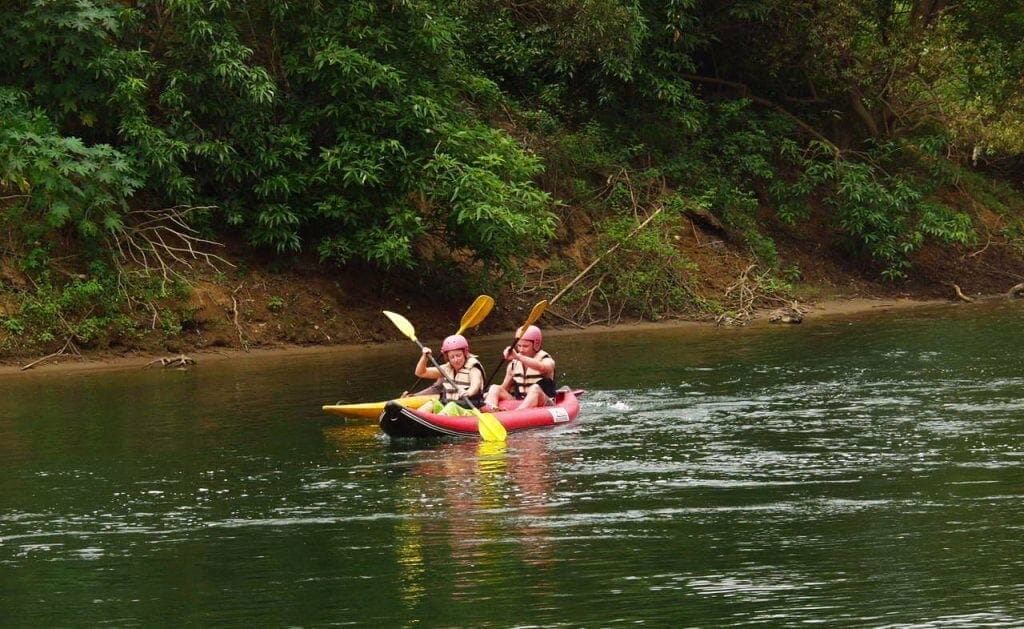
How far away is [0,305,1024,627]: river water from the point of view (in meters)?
7.57

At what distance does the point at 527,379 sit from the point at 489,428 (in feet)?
5.01

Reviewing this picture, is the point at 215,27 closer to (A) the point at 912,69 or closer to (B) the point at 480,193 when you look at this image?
(B) the point at 480,193

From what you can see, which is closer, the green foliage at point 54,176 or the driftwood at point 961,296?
the green foliage at point 54,176

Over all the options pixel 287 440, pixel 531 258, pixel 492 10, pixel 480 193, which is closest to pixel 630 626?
pixel 287 440

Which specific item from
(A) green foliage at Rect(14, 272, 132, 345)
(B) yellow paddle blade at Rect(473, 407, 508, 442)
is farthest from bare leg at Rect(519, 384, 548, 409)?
(A) green foliage at Rect(14, 272, 132, 345)

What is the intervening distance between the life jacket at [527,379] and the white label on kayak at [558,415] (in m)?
0.45

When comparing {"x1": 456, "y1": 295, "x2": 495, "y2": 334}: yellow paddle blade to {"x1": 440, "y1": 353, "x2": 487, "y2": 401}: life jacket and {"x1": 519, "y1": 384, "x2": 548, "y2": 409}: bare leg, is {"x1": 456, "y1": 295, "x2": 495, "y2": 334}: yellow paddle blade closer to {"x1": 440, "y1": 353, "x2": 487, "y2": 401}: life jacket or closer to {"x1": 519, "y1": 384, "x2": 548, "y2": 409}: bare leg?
{"x1": 440, "y1": 353, "x2": 487, "y2": 401}: life jacket

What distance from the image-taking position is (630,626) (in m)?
7.02

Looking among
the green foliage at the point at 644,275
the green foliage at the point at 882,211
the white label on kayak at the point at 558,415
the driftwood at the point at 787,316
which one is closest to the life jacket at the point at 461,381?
the white label on kayak at the point at 558,415

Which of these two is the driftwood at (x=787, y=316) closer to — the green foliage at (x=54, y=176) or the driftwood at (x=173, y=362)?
the driftwood at (x=173, y=362)

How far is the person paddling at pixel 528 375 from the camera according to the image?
14633 millimetres

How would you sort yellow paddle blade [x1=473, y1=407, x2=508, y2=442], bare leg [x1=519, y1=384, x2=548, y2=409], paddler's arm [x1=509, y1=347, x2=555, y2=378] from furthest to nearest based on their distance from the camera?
1. paddler's arm [x1=509, y1=347, x2=555, y2=378]
2. bare leg [x1=519, y1=384, x2=548, y2=409]
3. yellow paddle blade [x1=473, y1=407, x2=508, y2=442]

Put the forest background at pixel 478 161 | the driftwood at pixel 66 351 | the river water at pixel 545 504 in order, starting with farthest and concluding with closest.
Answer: the forest background at pixel 478 161
the driftwood at pixel 66 351
the river water at pixel 545 504

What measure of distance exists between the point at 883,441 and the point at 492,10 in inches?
595
